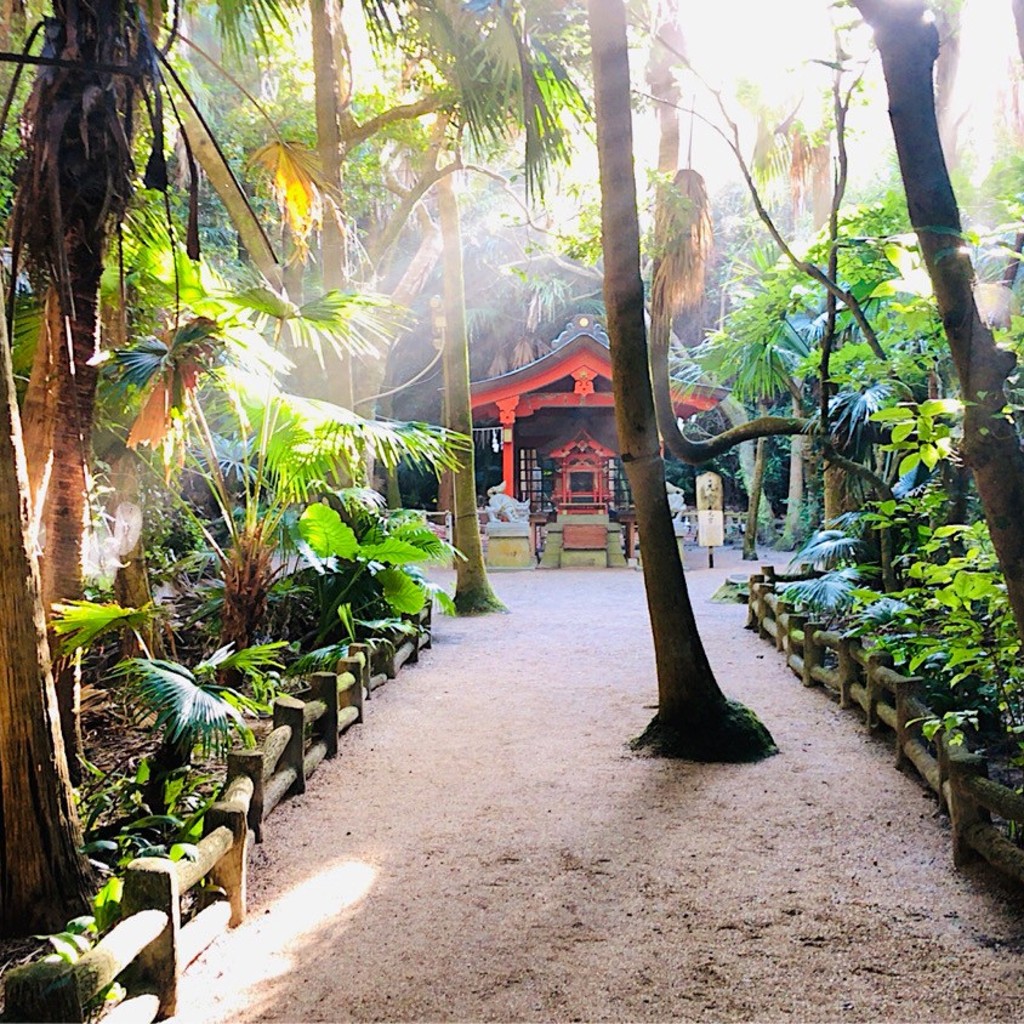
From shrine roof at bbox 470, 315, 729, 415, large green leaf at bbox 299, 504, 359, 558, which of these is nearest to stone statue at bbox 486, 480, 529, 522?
shrine roof at bbox 470, 315, 729, 415

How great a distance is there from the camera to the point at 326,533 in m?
7.27

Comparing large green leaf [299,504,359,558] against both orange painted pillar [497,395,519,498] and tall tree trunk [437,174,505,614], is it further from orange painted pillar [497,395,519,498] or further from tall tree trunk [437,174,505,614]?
orange painted pillar [497,395,519,498]

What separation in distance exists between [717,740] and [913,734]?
1.04m

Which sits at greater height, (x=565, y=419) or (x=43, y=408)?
(x=565, y=419)

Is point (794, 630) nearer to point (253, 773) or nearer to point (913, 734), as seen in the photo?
point (913, 734)

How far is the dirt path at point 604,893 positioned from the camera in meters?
2.77

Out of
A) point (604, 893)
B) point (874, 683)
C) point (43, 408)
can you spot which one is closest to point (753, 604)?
point (874, 683)

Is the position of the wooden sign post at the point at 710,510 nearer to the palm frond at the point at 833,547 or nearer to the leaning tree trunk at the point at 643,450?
the palm frond at the point at 833,547

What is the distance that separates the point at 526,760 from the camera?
5.38m

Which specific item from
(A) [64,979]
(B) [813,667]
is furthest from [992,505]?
(B) [813,667]

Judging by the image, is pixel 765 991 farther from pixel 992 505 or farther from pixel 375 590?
pixel 375 590

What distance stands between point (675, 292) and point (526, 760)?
3972 millimetres

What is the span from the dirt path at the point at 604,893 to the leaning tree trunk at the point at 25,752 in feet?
1.82

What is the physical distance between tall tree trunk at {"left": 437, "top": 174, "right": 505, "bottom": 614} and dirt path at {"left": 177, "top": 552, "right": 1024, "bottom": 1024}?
5.52m
